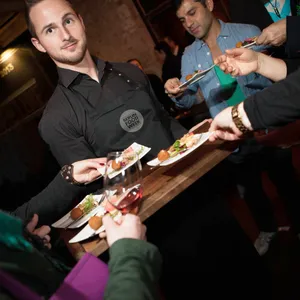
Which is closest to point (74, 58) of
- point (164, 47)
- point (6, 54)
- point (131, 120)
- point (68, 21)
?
point (68, 21)

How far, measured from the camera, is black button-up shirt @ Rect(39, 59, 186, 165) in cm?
207

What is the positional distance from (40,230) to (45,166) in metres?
3.57

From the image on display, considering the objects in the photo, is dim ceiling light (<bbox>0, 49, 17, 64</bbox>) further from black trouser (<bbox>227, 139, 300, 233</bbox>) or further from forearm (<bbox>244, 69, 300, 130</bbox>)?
forearm (<bbox>244, 69, 300, 130</bbox>)

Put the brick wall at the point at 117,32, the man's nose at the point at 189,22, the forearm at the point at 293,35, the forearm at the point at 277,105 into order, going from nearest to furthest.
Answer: the forearm at the point at 277,105 → the forearm at the point at 293,35 → the man's nose at the point at 189,22 → the brick wall at the point at 117,32

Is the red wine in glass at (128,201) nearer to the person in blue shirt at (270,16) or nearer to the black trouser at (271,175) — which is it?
the black trouser at (271,175)

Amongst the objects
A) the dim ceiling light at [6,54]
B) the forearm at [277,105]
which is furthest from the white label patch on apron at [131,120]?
the dim ceiling light at [6,54]

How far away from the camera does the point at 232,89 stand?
2740 mm

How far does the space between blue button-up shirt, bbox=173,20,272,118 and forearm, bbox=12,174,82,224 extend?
1.53 m

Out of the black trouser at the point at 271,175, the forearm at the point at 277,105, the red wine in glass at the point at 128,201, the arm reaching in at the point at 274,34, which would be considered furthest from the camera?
the black trouser at the point at 271,175

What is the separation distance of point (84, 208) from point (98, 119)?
2.43 feet

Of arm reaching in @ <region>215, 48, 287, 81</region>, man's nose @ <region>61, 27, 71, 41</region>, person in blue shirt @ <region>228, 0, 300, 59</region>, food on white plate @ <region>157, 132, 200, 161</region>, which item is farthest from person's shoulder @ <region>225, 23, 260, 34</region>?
man's nose @ <region>61, 27, 71, 41</region>

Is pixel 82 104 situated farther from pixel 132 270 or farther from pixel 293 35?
pixel 293 35

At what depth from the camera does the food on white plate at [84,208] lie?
162cm

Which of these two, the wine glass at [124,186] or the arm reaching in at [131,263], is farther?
the wine glass at [124,186]
